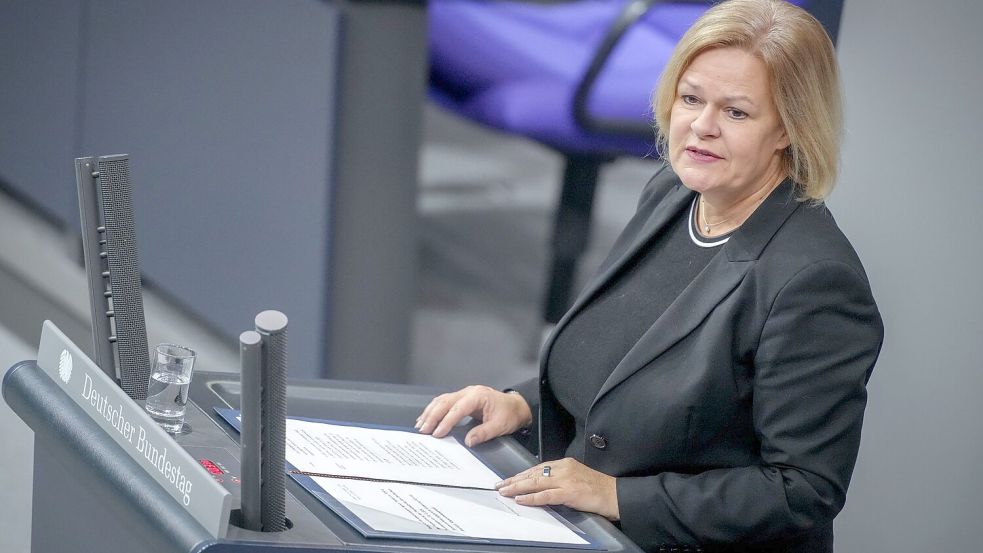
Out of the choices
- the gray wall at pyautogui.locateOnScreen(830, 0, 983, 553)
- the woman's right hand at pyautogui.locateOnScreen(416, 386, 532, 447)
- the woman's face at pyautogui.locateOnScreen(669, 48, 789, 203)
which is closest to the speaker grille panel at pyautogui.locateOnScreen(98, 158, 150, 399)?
the woman's right hand at pyautogui.locateOnScreen(416, 386, 532, 447)

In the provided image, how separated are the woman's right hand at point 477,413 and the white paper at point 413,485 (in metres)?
0.02

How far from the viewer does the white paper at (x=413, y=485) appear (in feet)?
3.98

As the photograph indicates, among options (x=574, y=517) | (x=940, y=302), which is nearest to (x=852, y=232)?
(x=940, y=302)

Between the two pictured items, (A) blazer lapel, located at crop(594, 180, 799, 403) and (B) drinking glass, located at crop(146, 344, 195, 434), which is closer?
(B) drinking glass, located at crop(146, 344, 195, 434)

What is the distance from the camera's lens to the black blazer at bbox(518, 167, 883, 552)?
136 centimetres

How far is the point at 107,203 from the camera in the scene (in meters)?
1.32

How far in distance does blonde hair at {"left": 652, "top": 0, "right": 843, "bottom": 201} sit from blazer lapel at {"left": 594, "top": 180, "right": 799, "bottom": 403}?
0.14ft

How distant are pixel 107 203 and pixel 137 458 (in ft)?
0.91

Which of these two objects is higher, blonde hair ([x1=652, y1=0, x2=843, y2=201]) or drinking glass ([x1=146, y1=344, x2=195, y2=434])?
blonde hair ([x1=652, y1=0, x2=843, y2=201])

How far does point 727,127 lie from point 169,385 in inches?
26.3

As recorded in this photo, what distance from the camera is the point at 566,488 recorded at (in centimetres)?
135

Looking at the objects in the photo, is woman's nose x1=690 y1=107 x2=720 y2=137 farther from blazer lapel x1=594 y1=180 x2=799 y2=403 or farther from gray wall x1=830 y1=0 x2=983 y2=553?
gray wall x1=830 y1=0 x2=983 y2=553

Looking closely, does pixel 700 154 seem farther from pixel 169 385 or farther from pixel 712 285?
pixel 169 385

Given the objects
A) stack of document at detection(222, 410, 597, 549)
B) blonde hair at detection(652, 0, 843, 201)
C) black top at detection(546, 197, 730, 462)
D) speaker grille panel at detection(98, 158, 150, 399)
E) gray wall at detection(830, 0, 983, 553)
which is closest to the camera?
stack of document at detection(222, 410, 597, 549)
